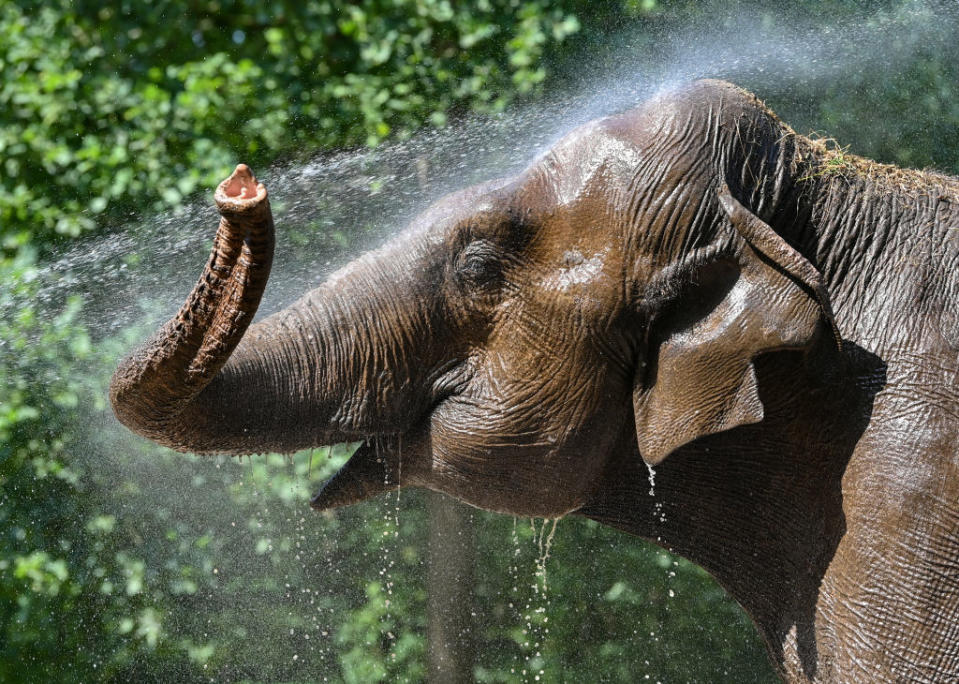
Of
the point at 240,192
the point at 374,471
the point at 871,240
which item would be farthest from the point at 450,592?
the point at 240,192

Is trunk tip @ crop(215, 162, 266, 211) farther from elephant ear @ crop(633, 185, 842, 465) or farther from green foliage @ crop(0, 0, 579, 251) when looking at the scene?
green foliage @ crop(0, 0, 579, 251)

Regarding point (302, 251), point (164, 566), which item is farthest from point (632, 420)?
point (164, 566)

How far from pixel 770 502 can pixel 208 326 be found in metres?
1.38

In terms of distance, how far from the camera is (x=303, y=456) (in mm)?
6215

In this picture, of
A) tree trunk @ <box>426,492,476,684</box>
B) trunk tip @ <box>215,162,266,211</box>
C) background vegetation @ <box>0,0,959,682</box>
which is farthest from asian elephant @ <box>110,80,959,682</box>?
background vegetation @ <box>0,0,959,682</box>

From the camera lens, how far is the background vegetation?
6.05 meters

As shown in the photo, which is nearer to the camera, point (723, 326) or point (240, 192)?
point (240, 192)

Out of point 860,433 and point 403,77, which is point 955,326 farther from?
point 403,77

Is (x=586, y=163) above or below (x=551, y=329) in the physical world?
above

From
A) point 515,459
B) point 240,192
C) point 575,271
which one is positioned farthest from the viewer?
point 515,459

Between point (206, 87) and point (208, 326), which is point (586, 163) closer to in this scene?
point (208, 326)

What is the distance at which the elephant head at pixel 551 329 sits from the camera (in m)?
2.50

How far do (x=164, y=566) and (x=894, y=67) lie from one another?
4830 mm

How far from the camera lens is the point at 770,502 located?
2809 millimetres
